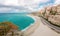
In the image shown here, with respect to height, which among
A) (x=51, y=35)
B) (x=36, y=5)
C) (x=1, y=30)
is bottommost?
(x=51, y=35)

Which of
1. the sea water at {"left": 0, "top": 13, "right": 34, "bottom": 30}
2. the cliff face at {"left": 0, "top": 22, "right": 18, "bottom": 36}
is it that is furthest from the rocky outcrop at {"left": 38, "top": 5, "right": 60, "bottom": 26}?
the cliff face at {"left": 0, "top": 22, "right": 18, "bottom": 36}

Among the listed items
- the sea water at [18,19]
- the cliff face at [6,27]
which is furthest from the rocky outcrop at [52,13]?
the cliff face at [6,27]

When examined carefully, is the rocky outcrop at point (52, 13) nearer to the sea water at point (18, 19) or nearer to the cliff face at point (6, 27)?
the sea water at point (18, 19)

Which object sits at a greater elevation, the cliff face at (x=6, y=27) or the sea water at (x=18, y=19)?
the sea water at (x=18, y=19)

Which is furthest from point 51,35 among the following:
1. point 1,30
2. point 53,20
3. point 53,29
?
point 1,30

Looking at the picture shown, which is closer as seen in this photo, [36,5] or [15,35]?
[15,35]

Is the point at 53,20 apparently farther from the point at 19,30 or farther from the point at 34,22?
the point at 19,30

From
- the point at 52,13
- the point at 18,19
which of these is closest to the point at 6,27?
the point at 18,19

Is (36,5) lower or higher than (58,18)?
higher
